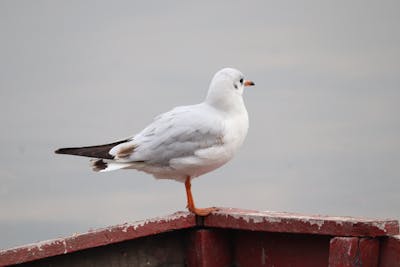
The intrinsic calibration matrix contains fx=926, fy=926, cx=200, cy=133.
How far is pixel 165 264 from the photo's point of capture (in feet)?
23.6

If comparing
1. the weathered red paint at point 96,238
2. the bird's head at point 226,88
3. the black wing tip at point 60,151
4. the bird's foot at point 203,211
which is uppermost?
the bird's head at point 226,88

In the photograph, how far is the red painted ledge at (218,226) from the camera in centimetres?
607

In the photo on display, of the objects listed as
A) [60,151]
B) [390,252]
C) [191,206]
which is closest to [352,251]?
[390,252]

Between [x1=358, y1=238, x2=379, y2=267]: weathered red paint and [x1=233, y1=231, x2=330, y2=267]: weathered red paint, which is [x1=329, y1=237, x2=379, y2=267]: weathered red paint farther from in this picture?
[x1=233, y1=231, x2=330, y2=267]: weathered red paint

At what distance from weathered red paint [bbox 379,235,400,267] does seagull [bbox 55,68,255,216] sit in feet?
A: 7.63

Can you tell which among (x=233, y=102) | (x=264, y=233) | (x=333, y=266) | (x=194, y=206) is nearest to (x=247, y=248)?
(x=264, y=233)

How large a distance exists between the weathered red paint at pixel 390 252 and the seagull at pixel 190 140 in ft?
7.63

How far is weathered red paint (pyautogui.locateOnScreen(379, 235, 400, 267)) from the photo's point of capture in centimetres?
593

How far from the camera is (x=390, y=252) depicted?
599 centimetres

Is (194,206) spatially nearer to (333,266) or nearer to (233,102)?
(233,102)

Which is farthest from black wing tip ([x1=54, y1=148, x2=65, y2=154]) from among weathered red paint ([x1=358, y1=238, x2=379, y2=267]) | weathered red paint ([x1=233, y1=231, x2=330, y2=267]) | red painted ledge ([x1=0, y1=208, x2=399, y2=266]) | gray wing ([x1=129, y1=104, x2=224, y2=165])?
weathered red paint ([x1=358, y1=238, x2=379, y2=267])

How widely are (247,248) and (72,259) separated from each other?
142 centimetres

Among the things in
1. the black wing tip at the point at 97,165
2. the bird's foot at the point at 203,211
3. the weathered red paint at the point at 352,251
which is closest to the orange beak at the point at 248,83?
the black wing tip at the point at 97,165

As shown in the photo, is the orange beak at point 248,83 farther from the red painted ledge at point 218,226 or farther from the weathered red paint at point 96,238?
the weathered red paint at point 96,238
